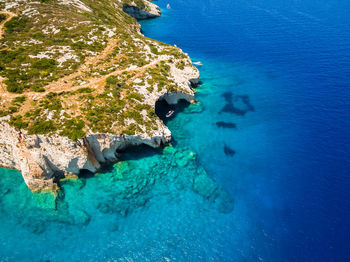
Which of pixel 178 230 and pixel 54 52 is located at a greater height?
pixel 54 52

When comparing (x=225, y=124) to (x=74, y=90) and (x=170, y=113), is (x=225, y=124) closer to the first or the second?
(x=170, y=113)

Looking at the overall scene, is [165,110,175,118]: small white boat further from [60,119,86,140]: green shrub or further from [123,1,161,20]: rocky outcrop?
[123,1,161,20]: rocky outcrop

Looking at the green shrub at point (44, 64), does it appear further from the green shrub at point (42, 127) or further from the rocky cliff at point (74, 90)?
the green shrub at point (42, 127)

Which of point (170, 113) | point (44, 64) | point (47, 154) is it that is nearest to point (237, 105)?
point (170, 113)

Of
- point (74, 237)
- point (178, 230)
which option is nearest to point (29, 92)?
point (74, 237)

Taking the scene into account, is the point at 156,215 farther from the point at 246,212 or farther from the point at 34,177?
the point at 34,177
